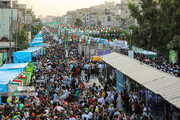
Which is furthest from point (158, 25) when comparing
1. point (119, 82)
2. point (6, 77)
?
point (6, 77)

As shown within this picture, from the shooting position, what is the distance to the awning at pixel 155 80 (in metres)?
11.1

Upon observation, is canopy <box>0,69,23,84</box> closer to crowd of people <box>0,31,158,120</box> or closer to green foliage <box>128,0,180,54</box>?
crowd of people <box>0,31,158,120</box>

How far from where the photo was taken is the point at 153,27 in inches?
1512

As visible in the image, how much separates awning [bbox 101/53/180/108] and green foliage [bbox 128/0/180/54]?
660 inches

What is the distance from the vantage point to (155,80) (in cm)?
1373

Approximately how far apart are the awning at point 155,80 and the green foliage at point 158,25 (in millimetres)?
16754

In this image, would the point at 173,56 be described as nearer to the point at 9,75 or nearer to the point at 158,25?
the point at 158,25

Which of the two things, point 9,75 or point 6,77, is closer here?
point 6,77

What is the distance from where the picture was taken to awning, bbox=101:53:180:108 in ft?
36.4

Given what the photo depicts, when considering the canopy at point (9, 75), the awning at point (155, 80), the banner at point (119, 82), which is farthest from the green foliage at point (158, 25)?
the canopy at point (9, 75)

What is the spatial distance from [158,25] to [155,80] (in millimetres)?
24882

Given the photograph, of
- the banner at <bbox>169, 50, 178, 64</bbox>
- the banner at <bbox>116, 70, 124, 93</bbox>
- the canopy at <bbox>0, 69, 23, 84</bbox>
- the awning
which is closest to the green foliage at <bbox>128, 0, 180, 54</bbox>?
the banner at <bbox>169, 50, 178, 64</bbox>

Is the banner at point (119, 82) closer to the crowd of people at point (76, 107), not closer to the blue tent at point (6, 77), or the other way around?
the crowd of people at point (76, 107)

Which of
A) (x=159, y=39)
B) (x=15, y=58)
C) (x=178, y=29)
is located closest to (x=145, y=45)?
(x=159, y=39)
